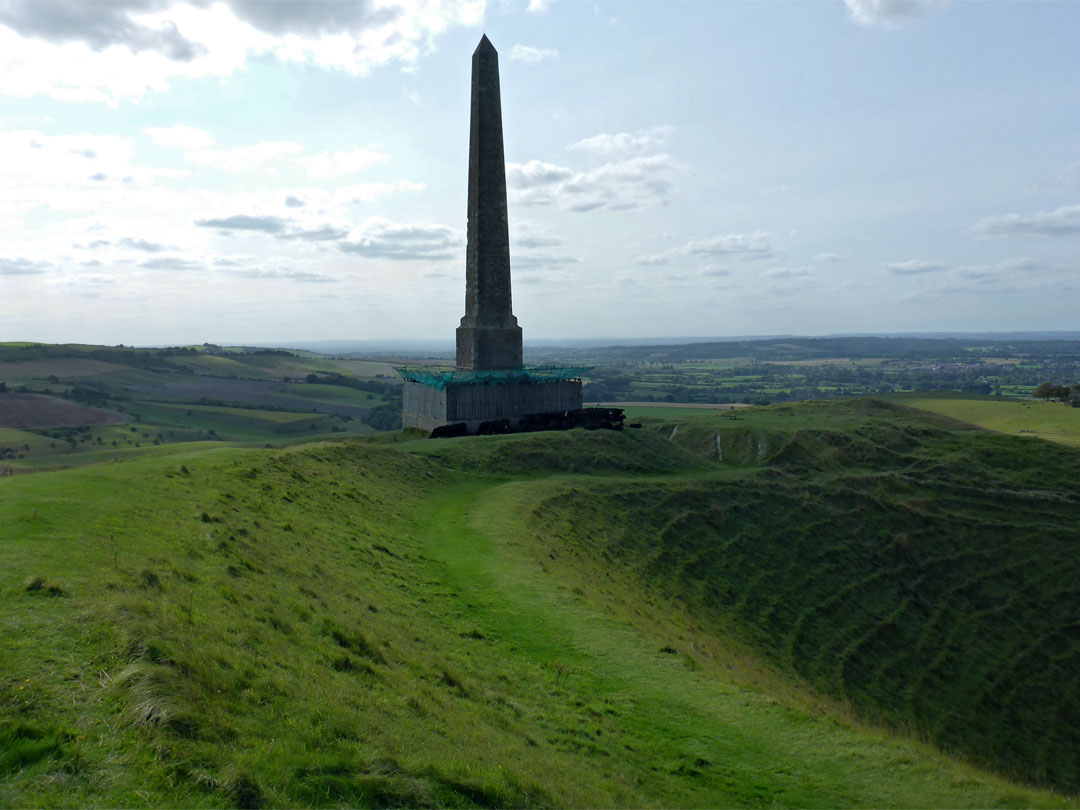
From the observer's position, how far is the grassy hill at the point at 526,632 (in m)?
6.85

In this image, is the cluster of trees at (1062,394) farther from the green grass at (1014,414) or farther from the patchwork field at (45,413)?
the patchwork field at (45,413)

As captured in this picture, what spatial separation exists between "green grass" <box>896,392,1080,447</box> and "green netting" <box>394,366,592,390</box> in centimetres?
3389

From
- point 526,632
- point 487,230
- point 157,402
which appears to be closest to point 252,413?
point 157,402

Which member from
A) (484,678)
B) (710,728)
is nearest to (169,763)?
(484,678)

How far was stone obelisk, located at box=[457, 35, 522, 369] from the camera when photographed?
37812 millimetres

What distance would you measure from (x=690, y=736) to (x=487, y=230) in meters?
31.6

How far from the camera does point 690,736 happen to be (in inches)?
421

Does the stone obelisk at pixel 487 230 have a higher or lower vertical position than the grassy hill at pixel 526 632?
higher

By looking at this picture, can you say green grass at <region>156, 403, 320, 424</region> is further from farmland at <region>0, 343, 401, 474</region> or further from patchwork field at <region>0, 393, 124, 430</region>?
patchwork field at <region>0, 393, 124, 430</region>

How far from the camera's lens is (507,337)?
3912cm

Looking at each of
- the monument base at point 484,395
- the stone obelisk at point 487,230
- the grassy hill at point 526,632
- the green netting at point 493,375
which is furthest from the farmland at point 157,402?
the grassy hill at point 526,632

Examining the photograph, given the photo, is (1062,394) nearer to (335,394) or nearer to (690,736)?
(690,736)

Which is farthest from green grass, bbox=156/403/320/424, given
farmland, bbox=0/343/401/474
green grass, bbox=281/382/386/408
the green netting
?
the green netting

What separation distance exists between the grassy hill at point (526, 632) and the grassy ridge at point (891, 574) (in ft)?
0.43
